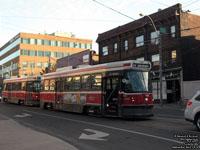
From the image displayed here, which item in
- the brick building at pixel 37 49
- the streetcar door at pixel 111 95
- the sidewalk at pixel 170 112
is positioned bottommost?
the sidewalk at pixel 170 112

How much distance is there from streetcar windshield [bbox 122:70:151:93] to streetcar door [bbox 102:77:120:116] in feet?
1.77

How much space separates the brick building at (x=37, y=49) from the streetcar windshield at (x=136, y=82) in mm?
62101

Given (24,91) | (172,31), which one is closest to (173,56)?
(172,31)

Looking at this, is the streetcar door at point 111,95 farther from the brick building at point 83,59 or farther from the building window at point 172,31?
the brick building at point 83,59

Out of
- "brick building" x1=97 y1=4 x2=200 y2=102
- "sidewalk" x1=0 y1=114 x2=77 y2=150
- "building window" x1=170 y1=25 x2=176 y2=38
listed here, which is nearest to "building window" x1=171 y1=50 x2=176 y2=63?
"brick building" x1=97 y1=4 x2=200 y2=102

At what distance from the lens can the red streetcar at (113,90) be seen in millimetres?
12711

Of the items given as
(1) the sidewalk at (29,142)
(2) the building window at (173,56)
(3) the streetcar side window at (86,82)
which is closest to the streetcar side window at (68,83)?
(3) the streetcar side window at (86,82)

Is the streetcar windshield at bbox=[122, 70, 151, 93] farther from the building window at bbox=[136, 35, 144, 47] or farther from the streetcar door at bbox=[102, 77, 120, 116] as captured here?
the building window at bbox=[136, 35, 144, 47]

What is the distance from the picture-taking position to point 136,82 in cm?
1302

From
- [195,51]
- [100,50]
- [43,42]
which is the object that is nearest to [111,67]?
[195,51]

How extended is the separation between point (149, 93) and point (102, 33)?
1088 inches

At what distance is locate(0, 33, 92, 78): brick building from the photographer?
75.5 m

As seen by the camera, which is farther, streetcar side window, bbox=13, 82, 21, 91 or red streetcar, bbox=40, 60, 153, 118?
streetcar side window, bbox=13, 82, 21, 91

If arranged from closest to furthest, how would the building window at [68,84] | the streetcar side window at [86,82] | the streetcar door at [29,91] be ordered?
the streetcar side window at [86,82] → the building window at [68,84] → the streetcar door at [29,91]
